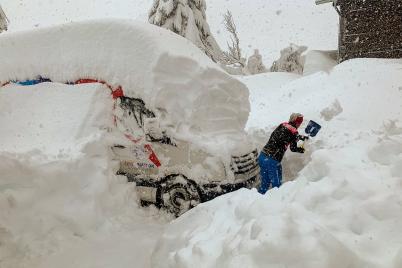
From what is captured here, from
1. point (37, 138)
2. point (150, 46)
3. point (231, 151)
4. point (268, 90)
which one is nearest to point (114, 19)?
point (150, 46)

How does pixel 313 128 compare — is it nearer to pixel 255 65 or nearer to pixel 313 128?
pixel 313 128

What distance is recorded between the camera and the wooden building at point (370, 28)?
1603 centimetres

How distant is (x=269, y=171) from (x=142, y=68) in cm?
244

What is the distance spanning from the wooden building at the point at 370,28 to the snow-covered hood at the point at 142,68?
1200 cm

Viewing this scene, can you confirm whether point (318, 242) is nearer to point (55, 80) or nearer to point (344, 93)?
point (55, 80)

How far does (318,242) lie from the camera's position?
8.98 feet

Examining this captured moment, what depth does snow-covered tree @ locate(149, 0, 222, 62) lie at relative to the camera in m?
21.0

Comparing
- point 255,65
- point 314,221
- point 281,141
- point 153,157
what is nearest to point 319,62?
point 255,65

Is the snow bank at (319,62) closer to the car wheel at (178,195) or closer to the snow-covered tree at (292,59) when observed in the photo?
the snow-covered tree at (292,59)

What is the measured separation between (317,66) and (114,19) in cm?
1449

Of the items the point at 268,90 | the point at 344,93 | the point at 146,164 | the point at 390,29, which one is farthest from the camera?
the point at 268,90

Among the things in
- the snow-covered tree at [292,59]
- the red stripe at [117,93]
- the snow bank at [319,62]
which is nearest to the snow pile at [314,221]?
the red stripe at [117,93]

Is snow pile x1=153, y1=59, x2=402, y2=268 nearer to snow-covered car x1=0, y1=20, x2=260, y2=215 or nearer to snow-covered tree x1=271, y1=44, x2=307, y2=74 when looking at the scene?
snow-covered car x1=0, y1=20, x2=260, y2=215

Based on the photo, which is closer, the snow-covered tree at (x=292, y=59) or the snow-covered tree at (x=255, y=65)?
the snow-covered tree at (x=292, y=59)
